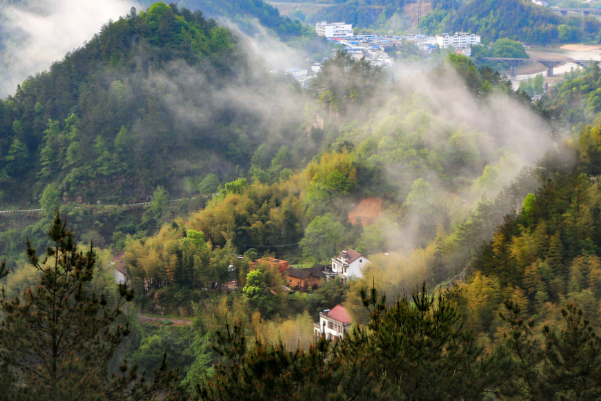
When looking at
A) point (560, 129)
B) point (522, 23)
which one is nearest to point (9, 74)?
point (560, 129)

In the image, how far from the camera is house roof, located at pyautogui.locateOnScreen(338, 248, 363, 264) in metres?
30.2

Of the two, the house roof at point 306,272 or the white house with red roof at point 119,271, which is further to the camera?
the white house with red roof at point 119,271

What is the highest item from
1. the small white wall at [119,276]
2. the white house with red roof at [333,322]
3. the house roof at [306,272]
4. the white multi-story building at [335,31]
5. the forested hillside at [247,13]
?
the forested hillside at [247,13]

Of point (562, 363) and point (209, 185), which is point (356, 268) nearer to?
point (562, 363)

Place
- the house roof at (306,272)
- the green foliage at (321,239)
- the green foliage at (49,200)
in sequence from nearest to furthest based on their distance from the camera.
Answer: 1. the house roof at (306,272)
2. the green foliage at (321,239)
3. the green foliage at (49,200)

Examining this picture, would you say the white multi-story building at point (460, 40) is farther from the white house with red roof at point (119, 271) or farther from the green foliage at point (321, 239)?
the white house with red roof at point (119, 271)

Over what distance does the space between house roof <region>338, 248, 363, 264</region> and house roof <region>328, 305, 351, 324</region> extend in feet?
15.4

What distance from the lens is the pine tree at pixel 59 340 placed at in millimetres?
9086

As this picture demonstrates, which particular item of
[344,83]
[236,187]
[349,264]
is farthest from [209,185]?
[349,264]

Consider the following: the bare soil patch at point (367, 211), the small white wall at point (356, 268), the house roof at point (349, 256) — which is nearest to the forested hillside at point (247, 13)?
the bare soil patch at point (367, 211)

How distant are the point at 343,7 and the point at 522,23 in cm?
4255

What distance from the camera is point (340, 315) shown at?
24.9 metres

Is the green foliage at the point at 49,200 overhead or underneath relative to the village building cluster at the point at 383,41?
underneath

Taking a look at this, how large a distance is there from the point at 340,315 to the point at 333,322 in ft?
1.41
